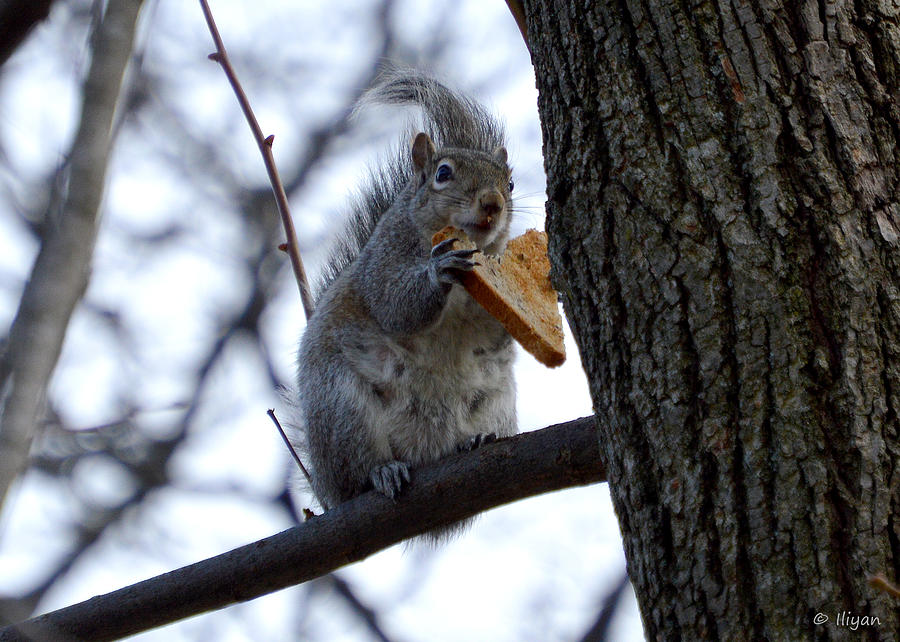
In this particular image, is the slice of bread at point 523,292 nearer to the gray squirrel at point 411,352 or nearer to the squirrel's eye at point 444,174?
the gray squirrel at point 411,352

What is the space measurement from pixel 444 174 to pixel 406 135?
2.77ft

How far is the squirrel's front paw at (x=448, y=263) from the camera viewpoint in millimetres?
3000

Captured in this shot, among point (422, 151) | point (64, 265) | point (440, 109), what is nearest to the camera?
point (64, 265)

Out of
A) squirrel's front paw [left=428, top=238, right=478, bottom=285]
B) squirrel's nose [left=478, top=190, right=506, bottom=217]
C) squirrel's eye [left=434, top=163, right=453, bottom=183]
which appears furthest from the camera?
squirrel's eye [left=434, top=163, right=453, bottom=183]

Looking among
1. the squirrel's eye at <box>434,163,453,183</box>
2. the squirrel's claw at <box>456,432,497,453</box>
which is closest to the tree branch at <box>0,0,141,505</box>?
the squirrel's claw at <box>456,432,497,453</box>

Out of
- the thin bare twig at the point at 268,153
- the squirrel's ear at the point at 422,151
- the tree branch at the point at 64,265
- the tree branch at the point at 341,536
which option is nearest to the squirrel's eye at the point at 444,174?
the squirrel's ear at the point at 422,151

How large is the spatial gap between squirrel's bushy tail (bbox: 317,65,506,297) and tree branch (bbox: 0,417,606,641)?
182 centimetres

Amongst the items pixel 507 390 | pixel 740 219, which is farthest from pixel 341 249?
pixel 740 219

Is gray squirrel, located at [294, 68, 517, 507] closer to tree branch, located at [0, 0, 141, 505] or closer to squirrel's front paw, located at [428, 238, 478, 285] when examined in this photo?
squirrel's front paw, located at [428, 238, 478, 285]

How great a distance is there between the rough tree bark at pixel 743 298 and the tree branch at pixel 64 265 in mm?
787

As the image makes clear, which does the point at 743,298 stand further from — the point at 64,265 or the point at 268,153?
the point at 268,153

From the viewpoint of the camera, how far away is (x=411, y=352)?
3.39 metres

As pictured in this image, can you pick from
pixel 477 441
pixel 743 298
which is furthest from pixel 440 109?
pixel 743 298

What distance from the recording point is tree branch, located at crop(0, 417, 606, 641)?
2.33 meters
